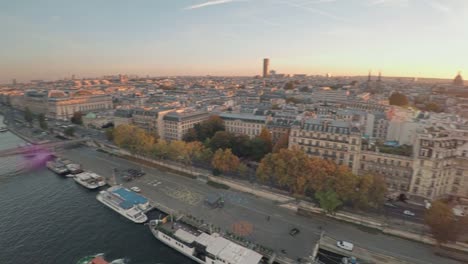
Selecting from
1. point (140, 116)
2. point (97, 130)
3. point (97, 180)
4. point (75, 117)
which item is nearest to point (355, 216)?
point (97, 180)

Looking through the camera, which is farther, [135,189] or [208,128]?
[208,128]

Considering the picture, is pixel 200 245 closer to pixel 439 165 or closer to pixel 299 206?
pixel 299 206

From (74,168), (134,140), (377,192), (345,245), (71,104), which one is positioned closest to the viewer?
(345,245)

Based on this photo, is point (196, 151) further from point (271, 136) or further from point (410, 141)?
point (410, 141)

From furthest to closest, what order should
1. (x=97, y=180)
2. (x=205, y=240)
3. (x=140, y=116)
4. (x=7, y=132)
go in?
(x=7, y=132) → (x=140, y=116) → (x=97, y=180) → (x=205, y=240)

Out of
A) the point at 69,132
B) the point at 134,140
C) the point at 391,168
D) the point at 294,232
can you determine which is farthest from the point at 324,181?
the point at 69,132

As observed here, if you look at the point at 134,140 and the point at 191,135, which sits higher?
the point at 191,135

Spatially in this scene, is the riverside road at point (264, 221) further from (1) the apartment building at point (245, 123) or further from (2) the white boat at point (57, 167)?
(1) the apartment building at point (245, 123)
